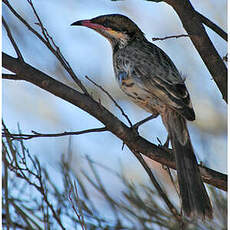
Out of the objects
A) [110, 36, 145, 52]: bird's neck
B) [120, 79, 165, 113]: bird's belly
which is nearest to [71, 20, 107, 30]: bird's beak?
[110, 36, 145, 52]: bird's neck

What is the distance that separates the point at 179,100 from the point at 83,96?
980mm

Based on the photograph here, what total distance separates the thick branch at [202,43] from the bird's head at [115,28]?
1.61m

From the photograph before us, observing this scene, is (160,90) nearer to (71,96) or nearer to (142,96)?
(142,96)

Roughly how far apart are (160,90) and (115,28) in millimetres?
1129

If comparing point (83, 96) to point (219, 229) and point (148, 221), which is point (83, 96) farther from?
point (219, 229)

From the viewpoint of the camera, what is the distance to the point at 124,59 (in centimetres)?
407

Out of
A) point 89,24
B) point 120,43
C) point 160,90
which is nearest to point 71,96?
point 160,90

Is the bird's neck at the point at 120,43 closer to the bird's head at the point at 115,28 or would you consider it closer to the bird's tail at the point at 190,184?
the bird's head at the point at 115,28

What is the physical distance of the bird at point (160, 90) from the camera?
123 inches

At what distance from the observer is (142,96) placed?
3744 millimetres

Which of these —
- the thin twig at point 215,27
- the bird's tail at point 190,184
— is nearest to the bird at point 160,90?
the bird's tail at point 190,184

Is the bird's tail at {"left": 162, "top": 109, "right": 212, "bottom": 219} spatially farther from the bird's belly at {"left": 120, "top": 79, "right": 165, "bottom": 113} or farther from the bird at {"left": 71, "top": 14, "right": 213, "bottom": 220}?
the bird's belly at {"left": 120, "top": 79, "right": 165, "bottom": 113}

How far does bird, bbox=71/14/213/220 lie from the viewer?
3125mm

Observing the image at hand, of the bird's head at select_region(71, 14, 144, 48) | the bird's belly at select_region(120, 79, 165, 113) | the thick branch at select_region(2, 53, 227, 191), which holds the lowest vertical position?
the thick branch at select_region(2, 53, 227, 191)
